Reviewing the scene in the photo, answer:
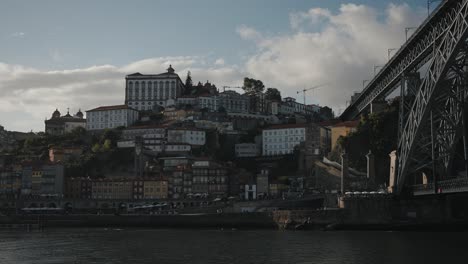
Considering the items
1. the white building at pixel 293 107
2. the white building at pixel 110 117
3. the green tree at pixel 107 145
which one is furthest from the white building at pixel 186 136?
the white building at pixel 293 107

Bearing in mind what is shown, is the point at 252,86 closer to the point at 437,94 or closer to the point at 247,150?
the point at 247,150

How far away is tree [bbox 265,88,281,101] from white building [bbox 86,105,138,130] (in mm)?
36958

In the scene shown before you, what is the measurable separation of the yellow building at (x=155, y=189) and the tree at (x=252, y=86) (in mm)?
63983

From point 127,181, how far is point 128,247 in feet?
195

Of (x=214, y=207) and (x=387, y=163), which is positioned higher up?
(x=387, y=163)

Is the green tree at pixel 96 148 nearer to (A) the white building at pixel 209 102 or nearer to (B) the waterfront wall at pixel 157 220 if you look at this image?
(A) the white building at pixel 209 102

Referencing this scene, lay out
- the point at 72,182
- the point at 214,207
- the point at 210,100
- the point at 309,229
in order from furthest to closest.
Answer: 1. the point at 210,100
2. the point at 72,182
3. the point at 214,207
4. the point at 309,229

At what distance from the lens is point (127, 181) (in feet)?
369

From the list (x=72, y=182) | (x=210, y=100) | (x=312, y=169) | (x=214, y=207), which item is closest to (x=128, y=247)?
(x=214, y=207)

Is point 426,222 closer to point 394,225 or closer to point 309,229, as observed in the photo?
point 394,225

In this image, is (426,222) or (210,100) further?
(210,100)

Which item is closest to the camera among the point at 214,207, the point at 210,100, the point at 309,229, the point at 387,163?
the point at 309,229

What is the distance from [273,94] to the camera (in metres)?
171

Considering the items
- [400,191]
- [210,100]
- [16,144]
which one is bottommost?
[400,191]
